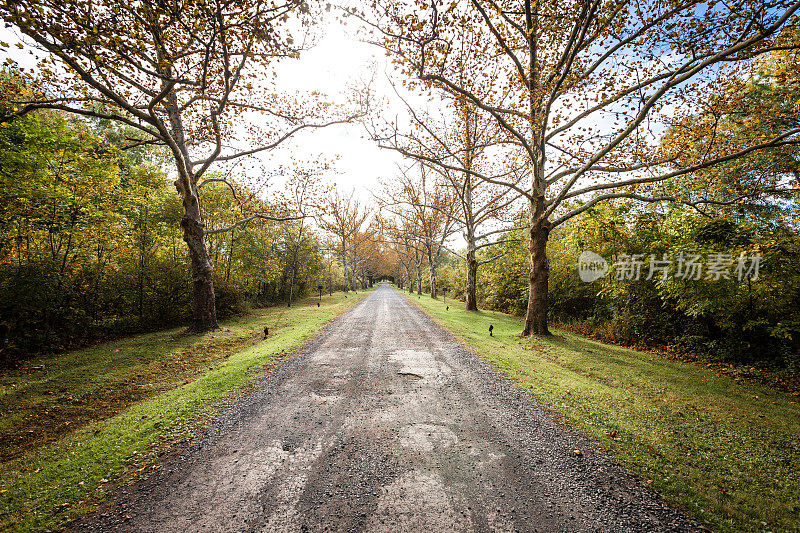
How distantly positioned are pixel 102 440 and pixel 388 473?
3.93 metres

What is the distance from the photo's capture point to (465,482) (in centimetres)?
289

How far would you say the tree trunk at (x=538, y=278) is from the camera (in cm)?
984

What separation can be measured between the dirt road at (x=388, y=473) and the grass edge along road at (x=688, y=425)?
1.50 ft

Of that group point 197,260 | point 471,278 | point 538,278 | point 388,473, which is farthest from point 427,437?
point 471,278

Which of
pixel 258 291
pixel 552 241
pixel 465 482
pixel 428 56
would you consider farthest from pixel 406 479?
pixel 258 291

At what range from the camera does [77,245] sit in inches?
326

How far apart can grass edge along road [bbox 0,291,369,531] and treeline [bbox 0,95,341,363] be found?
127 cm

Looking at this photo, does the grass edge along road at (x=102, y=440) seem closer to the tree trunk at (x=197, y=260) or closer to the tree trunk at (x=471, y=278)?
the tree trunk at (x=197, y=260)

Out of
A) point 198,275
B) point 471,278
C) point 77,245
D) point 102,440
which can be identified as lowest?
point 102,440

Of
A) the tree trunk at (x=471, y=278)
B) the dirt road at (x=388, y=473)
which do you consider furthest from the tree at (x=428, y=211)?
the dirt road at (x=388, y=473)

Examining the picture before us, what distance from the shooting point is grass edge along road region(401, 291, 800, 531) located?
2.74 meters

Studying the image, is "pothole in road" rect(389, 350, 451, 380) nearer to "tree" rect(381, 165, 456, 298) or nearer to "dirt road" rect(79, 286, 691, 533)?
"dirt road" rect(79, 286, 691, 533)

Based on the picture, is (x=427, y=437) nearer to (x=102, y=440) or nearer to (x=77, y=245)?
(x=102, y=440)

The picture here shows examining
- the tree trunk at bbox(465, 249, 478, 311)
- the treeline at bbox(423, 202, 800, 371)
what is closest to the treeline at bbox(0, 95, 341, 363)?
the tree trunk at bbox(465, 249, 478, 311)
